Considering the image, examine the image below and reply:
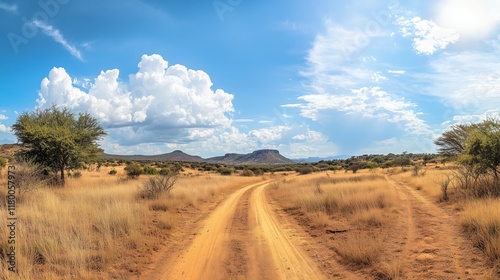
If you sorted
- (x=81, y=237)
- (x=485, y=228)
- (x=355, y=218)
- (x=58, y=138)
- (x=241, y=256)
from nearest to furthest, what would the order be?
1. (x=485, y=228)
2. (x=241, y=256)
3. (x=81, y=237)
4. (x=355, y=218)
5. (x=58, y=138)

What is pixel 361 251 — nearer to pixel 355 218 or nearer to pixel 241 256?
pixel 241 256

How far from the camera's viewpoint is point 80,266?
683cm

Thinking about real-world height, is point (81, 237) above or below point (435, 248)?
above

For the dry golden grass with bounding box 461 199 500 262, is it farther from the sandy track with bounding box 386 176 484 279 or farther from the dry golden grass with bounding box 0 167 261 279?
the dry golden grass with bounding box 0 167 261 279

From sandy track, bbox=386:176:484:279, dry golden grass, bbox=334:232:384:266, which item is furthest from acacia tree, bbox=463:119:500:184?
dry golden grass, bbox=334:232:384:266

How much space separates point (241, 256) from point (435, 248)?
5.01m

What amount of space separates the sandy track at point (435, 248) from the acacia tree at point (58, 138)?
2311 cm

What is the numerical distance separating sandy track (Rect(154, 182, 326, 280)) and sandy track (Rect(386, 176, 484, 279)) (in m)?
2.24

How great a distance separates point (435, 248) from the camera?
7.86m

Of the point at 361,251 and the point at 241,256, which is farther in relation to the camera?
the point at 241,256

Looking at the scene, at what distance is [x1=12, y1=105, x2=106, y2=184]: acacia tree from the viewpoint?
22673 millimetres

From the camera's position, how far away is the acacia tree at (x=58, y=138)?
A: 74.4ft

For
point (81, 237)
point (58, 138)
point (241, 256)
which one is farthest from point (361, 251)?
point (58, 138)

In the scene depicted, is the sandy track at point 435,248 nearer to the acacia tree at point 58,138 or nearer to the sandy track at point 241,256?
the sandy track at point 241,256
